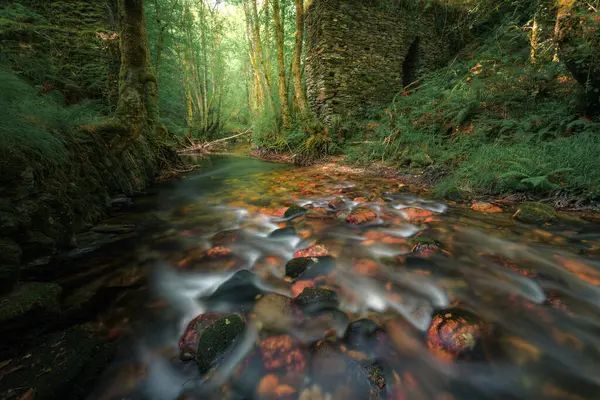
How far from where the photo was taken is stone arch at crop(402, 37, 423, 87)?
10427mm

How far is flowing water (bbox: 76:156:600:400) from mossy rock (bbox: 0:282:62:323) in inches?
11.6

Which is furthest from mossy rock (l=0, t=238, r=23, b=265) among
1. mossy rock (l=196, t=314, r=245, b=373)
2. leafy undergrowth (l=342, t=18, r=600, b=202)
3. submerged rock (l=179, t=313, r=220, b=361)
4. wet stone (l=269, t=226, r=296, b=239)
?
leafy undergrowth (l=342, t=18, r=600, b=202)

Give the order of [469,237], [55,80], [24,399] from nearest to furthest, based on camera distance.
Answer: [24,399]
[469,237]
[55,80]

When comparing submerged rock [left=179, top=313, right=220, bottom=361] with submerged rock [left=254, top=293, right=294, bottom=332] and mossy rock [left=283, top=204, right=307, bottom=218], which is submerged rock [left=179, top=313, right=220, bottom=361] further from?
mossy rock [left=283, top=204, right=307, bottom=218]

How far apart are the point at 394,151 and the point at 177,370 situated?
5.48m

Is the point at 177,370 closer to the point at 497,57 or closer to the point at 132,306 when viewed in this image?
the point at 132,306

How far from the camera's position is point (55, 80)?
4.66 metres

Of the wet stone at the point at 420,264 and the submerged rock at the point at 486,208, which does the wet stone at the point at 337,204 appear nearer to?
the wet stone at the point at 420,264

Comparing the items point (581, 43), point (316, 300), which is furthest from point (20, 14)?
point (581, 43)

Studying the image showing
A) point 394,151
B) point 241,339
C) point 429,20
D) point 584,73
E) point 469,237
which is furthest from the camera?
point 429,20

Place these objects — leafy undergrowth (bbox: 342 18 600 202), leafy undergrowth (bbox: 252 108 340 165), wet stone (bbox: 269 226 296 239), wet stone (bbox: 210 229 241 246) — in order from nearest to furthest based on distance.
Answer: wet stone (bbox: 210 229 241 246) < wet stone (bbox: 269 226 296 239) < leafy undergrowth (bbox: 342 18 600 202) < leafy undergrowth (bbox: 252 108 340 165)

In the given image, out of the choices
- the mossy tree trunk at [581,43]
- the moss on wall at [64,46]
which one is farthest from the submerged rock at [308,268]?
the moss on wall at [64,46]

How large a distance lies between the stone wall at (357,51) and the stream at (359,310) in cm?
724

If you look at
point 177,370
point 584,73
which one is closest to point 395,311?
point 177,370
